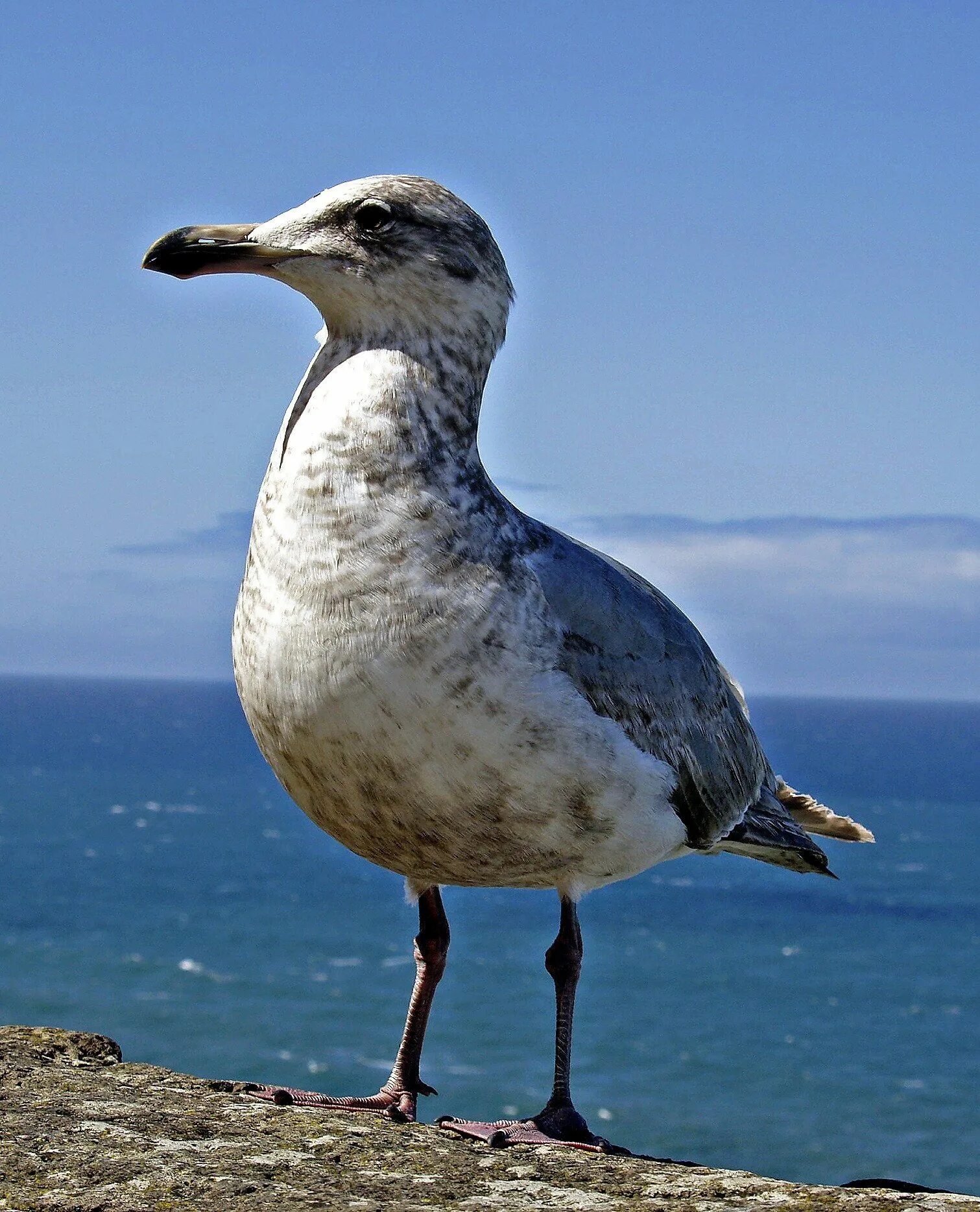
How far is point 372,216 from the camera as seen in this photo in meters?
5.86

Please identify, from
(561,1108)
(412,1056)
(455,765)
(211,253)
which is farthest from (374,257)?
(561,1108)

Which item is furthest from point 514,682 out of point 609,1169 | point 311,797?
point 609,1169

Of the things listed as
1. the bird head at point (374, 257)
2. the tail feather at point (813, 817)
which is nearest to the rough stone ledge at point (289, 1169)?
the tail feather at point (813, 817)

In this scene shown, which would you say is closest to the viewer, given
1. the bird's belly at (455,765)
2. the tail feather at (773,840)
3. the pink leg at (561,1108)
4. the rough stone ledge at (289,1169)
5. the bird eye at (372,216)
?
the rough stone ledge at (289,1169)

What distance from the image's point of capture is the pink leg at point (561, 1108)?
570 cm

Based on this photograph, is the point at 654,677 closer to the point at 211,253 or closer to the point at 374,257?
the point at 374,257

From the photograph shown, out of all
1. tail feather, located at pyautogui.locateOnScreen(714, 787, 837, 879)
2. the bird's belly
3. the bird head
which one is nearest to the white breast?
the bird's belly

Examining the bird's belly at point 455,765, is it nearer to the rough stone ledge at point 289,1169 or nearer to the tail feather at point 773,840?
the rough stone ledge at point 289,1169

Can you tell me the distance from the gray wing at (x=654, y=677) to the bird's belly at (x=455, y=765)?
0.84 feet

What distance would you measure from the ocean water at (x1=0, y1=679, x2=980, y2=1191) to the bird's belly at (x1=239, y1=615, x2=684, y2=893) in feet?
180

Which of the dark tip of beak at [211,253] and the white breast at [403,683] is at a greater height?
the dark tip of beak at [211,253]

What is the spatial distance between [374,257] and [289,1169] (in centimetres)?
335

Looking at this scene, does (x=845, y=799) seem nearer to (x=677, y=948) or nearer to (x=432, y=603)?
(x=677, y=948)

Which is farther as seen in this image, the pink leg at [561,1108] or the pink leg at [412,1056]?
the pink leg at [412,1056]
